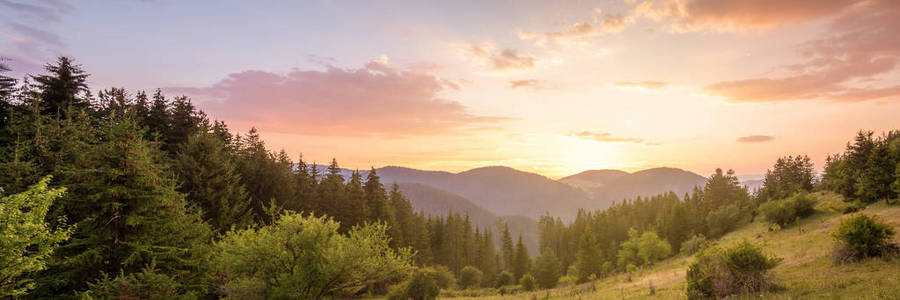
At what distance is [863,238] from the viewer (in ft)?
51.9

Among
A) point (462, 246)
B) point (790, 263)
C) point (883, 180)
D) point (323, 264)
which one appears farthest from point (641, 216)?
point (323, 264)

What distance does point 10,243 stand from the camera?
11438 millimetres

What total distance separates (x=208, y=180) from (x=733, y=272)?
127ft

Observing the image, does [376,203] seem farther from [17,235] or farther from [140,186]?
[17,235]

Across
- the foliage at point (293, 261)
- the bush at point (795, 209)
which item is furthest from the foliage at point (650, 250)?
the foliage at point (293, 261)

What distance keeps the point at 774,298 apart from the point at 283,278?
22240 millimetres

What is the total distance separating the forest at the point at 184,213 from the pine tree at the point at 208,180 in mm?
120

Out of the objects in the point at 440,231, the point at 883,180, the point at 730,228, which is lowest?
the point at 440,231

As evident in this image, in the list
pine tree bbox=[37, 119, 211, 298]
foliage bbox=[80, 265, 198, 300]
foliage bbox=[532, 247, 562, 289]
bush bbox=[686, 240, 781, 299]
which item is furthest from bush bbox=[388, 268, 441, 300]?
foliage bbox=[532, 247, 562, 289]

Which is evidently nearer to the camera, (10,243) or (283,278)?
(10,243)

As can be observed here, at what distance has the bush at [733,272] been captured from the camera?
15.2 metres

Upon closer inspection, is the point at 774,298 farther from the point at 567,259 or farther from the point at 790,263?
the point at 567,259

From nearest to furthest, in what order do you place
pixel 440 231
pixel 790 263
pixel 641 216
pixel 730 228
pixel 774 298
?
1. pixel 774 298
2. pixel 790 263
3. pixel 730 228
4. pixel 440 231
5. pixel 641 216

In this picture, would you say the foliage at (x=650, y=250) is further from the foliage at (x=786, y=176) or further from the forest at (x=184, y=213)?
the foliage at (x=786, y=176)
